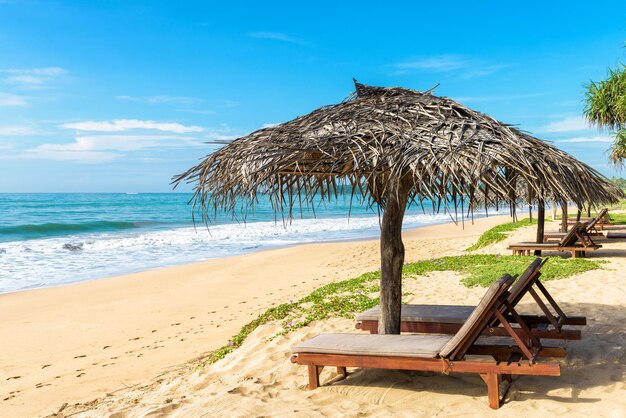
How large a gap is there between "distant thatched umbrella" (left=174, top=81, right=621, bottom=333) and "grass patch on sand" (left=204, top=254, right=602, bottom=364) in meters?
2.16

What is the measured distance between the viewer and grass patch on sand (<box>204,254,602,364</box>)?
6.75 metres

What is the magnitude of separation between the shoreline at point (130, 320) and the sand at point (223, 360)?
3cm

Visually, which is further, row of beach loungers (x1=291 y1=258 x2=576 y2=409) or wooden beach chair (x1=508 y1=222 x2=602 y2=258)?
wooden beach chair (x1=508 y1=222 x2=602 y2=258)

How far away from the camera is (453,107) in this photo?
438cm

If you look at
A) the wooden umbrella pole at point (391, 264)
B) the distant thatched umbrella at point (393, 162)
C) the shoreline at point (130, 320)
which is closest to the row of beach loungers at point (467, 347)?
the wooden umbrella pole at point (391, 264)

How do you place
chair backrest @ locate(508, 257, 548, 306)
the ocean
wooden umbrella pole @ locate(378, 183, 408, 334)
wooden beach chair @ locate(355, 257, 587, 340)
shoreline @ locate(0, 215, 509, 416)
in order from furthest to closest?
1. the ocean
2. shoreline @ locate(0, 215, 509, 416)
3. wooden umbrella pole @ locate(378, 183, 408, 334)
4. wooden beach chair @ locate(355, 257, 587, 340)
5. chair backrest @ locate(508, 257, 548, 306)

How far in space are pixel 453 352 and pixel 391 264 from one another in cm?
117

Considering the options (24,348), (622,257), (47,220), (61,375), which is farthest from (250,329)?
(47,220)

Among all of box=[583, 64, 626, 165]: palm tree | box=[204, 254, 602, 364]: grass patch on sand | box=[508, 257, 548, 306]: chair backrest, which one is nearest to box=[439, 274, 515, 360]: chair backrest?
box=[508, 257, 548, 306]: chair backrest

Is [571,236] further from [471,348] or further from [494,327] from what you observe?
[471,348]

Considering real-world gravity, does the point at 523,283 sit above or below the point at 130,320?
above

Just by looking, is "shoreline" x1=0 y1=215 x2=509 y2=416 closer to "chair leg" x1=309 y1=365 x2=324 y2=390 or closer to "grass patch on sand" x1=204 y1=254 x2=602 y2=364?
"grass patch on sand" x1=204 y1=254 x2=602 y2=364

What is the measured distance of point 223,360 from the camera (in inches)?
223

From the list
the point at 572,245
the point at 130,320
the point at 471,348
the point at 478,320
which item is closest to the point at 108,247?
the point at 130,320
